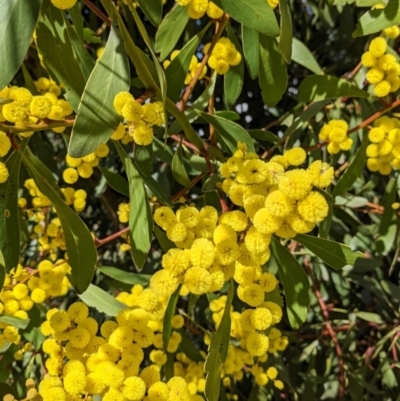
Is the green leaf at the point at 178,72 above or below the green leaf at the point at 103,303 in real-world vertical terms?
above

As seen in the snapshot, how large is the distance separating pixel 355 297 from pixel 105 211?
3.95ft

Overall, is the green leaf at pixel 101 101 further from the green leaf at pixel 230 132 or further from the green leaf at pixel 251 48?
the green leaf at pixel 251 48

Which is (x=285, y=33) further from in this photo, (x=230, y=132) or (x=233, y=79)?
(x=233, y=79)

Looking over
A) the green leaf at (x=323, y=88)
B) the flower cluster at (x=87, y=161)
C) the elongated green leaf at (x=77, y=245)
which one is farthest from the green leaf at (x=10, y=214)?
the green leaf at (x=323, y=88)

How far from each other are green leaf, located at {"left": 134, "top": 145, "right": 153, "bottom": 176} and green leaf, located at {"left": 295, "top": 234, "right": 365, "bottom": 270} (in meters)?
0.37

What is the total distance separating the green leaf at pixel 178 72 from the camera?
1.20 m

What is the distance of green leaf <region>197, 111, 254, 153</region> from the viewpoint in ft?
3.91

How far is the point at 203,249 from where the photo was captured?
33.6 inches

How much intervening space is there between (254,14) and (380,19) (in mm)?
473

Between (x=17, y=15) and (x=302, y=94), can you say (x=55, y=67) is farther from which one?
(x=302, y=94)

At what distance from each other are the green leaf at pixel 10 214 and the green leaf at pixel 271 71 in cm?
58

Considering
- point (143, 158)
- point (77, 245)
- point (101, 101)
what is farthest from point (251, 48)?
point (77, 245)

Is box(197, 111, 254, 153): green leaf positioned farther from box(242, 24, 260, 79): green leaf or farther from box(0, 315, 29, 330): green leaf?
box(0, 315, 29, 330): green leaf

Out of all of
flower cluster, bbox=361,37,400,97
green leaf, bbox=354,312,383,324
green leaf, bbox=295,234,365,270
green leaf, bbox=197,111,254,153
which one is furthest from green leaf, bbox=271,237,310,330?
green leaf, bbox=354,312,383,324
